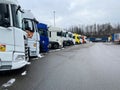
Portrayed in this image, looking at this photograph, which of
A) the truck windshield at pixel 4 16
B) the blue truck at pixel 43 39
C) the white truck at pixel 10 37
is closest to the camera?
the white truck at pixel 10 37

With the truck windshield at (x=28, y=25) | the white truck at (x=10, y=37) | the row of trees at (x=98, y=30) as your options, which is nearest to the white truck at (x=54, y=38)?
the truck windshield at (x=28, y=25)

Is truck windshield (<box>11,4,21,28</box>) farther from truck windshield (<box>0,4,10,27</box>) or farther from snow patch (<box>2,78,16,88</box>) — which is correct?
snow patch (<box>2,78,16,88</box>)

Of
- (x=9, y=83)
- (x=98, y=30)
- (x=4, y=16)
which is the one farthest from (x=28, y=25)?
(x=98, y=30)

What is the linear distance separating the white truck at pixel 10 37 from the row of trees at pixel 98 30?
126 meters

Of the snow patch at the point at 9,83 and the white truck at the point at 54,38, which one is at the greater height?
the white truck at the point at 54,38

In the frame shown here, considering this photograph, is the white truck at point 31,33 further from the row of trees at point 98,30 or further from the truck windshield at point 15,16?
the row of trees at point 98,30

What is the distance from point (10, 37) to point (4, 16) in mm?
771

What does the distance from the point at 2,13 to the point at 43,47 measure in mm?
15728

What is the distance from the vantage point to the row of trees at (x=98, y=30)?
454 ft

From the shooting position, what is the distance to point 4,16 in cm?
889

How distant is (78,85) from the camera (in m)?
7.35

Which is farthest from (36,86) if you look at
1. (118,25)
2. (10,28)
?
(118,25)

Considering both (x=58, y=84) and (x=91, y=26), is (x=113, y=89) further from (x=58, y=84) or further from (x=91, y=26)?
(x=91, y=26)

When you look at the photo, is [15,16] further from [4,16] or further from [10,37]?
[10,37]
